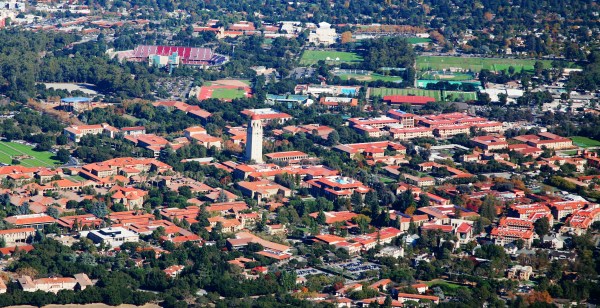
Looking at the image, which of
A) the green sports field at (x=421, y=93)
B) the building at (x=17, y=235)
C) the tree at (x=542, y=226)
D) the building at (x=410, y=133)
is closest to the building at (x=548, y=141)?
the building at (x=410, y=133)

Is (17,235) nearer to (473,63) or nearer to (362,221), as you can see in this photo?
(362,221)

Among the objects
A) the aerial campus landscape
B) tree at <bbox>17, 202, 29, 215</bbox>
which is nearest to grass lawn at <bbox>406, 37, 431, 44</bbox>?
the aerial campus landscape

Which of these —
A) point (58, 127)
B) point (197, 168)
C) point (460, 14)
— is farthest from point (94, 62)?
point (460, 14)

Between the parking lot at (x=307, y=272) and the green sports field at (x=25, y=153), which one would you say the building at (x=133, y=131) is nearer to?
the green sports field at (x=25, y=153)

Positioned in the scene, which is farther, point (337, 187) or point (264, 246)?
point (337, 187)

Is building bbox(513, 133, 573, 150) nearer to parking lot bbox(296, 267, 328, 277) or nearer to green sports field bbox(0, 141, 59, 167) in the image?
green sports field bbox(0, 141, 59, 167)

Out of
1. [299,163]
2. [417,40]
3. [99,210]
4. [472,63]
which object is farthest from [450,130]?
[417,40]
